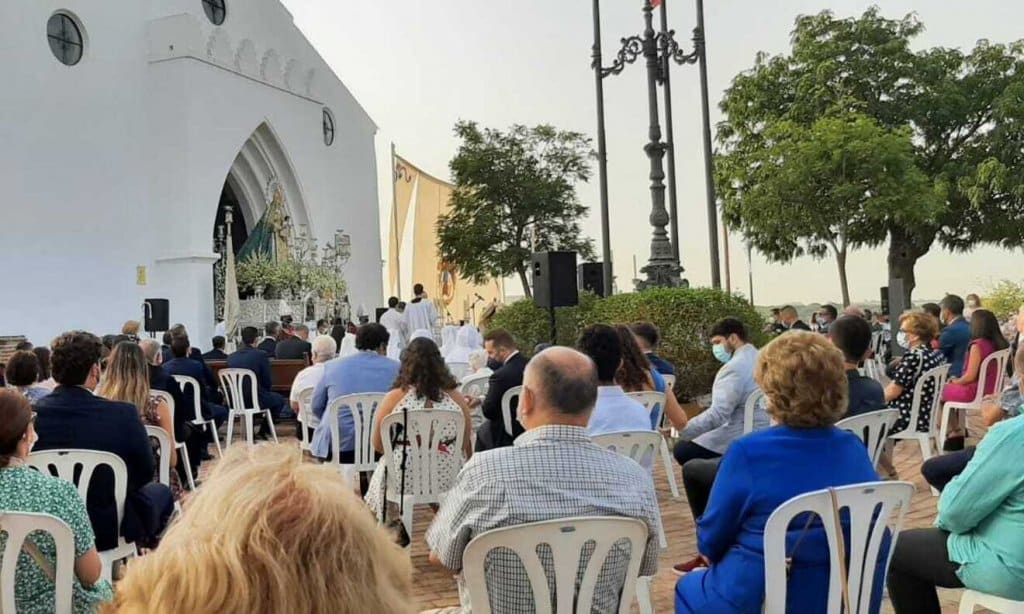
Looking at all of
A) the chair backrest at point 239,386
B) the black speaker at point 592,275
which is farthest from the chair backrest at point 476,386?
the black speaker at point 592,275

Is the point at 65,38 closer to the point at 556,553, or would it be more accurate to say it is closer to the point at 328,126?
the point at 328,126

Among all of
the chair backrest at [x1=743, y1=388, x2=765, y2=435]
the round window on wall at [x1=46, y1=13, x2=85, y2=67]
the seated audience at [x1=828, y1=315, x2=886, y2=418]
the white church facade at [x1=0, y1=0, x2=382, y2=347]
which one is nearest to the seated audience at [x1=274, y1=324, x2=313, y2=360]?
the chair backrest at [x1=743, y1=388, x2=765, y2=435]

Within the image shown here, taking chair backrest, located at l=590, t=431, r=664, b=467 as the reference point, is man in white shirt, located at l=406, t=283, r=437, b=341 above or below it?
above

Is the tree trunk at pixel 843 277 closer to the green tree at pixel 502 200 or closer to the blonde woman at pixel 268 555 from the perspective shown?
the green tree at pixel 502 200

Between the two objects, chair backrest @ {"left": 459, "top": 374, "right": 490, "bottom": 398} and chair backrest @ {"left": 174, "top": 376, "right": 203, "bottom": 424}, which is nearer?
chair backrest @ {"left": 459, "top": 374, "right": 490, "bottom": 398}

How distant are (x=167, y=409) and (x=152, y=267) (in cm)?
1565

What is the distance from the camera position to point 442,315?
2730 cm

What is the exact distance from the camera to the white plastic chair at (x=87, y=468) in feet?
10.7

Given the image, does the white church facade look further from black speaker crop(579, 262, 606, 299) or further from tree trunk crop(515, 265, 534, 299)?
Result: black speaker crop(579, 262, 606, 299)

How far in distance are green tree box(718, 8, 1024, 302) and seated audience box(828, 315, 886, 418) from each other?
19.1m

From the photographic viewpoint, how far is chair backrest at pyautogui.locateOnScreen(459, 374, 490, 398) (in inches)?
278

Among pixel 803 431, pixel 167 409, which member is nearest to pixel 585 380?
pixel 803 431

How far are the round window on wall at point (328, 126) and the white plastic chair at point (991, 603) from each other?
24.9 metres

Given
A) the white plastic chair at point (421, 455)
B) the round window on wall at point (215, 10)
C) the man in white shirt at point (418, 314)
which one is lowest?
the white plastic chair at point (421, 455)
